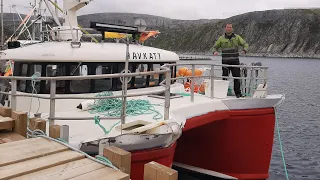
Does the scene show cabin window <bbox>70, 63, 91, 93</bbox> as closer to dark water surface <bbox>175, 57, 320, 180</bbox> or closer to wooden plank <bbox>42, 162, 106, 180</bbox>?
wooden plank <bbox>42, 162, 106, 180</bbox>

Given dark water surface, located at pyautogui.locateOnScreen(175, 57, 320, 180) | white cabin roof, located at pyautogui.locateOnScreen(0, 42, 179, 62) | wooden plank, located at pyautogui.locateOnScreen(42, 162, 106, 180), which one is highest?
white cabin roof, located at pyautogui.locateOnScreen(0, 42, 179, 62)

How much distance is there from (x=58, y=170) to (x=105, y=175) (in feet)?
1.66

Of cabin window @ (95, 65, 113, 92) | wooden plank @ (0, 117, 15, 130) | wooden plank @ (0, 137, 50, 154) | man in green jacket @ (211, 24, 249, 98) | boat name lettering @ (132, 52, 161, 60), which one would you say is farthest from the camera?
man in green jacket @ (211, 24, 249, 98)


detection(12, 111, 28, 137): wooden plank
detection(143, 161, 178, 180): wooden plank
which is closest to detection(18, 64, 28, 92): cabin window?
detection(12, 111, 28, 137): wooden plank

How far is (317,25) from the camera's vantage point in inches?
7731

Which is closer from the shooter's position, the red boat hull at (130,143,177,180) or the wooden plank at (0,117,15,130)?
the wooden plank at (0,117,15,130)

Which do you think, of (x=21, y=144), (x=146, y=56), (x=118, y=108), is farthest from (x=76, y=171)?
(x=146, y=56)

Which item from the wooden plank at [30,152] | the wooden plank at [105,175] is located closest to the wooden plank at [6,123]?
the wooden plank at [30,152]

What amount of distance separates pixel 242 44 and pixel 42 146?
639cm

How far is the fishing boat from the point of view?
534 cm

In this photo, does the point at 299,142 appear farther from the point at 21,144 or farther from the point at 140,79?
the point at 21,144

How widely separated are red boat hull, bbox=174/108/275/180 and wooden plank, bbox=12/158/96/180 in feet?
16.6

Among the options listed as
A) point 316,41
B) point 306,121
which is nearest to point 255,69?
point 306,121

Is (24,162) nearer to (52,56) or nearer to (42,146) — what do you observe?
(42,146)
